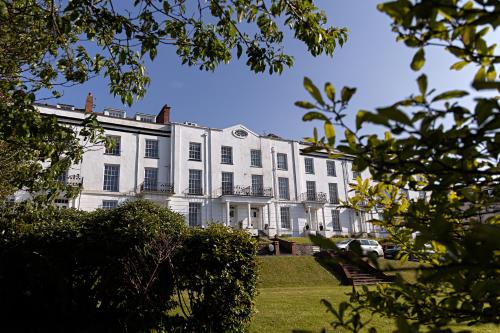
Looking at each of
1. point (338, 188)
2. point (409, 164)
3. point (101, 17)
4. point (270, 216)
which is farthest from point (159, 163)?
point (409, 164)

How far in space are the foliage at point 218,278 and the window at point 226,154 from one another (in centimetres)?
2766

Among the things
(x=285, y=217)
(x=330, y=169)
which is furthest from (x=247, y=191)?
(x=330, y=169)

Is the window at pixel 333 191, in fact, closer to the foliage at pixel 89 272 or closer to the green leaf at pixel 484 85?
the foliage at pixel 89 272

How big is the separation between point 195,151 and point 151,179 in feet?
17.2

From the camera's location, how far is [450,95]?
3.77ft

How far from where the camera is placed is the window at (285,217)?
1423 inches

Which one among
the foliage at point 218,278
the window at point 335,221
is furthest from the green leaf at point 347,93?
the window at point 335,221

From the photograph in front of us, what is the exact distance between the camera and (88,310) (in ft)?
28.3

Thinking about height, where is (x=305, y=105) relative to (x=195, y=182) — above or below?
below

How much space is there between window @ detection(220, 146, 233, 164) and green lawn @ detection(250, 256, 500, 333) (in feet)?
52.4

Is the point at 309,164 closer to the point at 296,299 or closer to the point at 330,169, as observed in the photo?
the point at 330,169

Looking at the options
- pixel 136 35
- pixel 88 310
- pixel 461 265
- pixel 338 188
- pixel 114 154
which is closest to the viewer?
pixel 461 265

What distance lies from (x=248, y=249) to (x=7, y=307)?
6829 mm

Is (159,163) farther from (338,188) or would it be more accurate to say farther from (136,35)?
(136,35)
